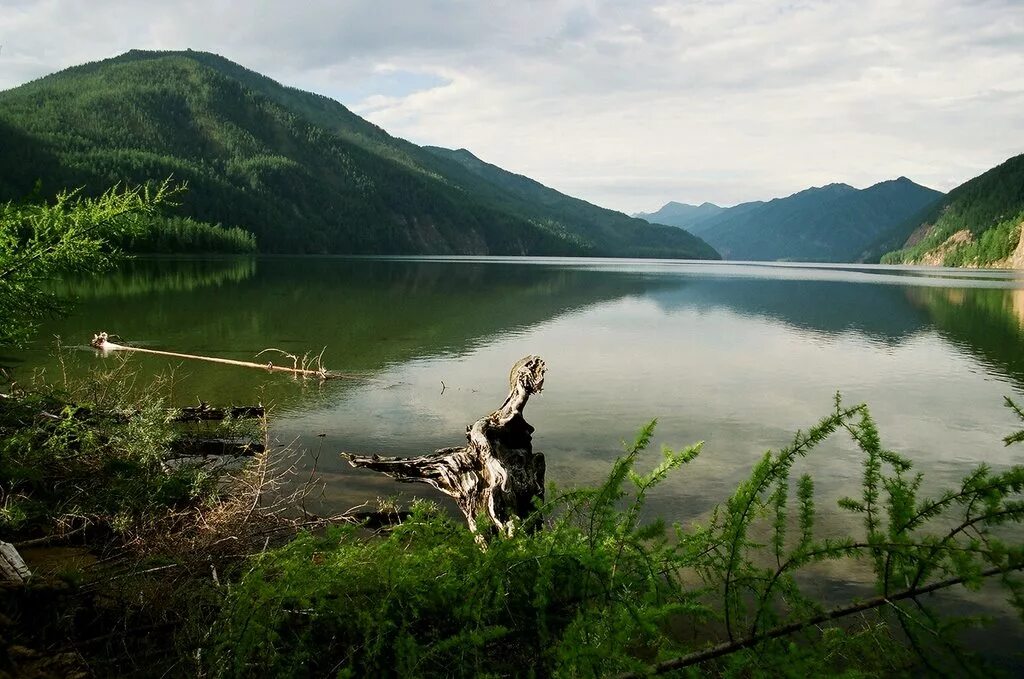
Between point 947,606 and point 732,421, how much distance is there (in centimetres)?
894

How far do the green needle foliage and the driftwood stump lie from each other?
2.48 m

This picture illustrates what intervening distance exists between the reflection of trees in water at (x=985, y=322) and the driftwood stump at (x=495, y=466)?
69.7 feet

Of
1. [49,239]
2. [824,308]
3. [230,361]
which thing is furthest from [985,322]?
[49,239]

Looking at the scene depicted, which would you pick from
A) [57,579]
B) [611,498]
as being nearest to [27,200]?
[57,579]

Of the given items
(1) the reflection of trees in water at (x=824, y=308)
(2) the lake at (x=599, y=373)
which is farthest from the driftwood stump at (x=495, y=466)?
(1) the reflection of trees in water at (x=824, y=308)

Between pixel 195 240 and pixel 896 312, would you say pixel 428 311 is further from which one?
pixel 195 240

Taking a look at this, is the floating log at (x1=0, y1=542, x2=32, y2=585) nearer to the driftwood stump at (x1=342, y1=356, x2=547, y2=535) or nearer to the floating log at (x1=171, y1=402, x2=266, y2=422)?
the driftwood stump at (x1=342, y1=356, x2=547, y2=535)

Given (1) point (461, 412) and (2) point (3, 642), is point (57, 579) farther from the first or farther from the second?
(1) point (461, 412)

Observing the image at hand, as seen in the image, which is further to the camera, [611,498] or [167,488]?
[167,488]

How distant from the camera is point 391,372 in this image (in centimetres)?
2056

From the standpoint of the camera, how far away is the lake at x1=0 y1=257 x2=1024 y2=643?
12805mm

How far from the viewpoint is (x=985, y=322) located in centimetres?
3944

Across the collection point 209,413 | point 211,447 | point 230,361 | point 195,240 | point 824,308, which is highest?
point 195,240

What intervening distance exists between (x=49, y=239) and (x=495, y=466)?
17.2 feet
